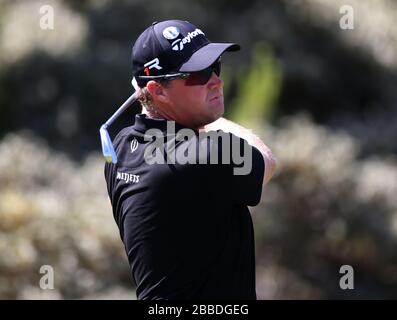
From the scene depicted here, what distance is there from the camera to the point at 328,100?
11031 mm

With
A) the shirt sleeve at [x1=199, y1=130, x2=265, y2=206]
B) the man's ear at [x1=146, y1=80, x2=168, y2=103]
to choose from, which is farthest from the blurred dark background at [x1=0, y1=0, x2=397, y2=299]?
the shirt sleeve at [x1=199, y1=130, x2=265, y2=206]

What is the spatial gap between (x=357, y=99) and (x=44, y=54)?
3880 millimetres

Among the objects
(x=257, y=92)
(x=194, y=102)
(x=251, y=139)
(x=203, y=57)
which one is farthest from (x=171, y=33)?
(x=257, y=92)

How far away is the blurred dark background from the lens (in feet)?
25.5

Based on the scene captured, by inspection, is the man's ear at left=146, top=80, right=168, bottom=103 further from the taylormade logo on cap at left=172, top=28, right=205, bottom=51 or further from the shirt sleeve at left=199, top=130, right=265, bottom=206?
the shirt sleeve at left=199, top=130, right=265, bottom=206

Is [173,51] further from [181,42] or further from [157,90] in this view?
[157,90]

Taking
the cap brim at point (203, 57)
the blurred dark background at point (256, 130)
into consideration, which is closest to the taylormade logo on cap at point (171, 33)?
the cap brim at point (203, 57)

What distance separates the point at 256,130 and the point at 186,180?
5471mm

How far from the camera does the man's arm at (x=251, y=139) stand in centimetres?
348

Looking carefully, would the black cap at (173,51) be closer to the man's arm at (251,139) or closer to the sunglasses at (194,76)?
the sunglasses at (194,76)

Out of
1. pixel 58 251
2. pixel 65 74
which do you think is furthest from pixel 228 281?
pixel 65 74

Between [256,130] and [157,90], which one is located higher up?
[157,90]

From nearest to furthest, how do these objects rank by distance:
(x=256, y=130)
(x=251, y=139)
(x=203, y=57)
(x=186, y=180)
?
(x=186, y=180) → (x=203, y=57) → (x=251, y=139) → (x=256, y=130)

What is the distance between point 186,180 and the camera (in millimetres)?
3316
